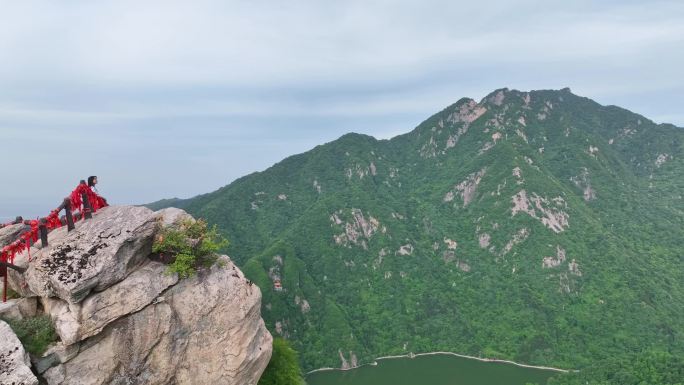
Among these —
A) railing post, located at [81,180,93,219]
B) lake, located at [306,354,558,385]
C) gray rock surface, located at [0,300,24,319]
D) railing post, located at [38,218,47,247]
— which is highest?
railing post, located at [81,180,93,219]

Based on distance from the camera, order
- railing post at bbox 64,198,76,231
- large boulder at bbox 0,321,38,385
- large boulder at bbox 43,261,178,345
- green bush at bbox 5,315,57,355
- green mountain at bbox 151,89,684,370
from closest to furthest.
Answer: large boulder at bbox 0,321,38,385 → green bush at bbox 5,315,57,355 → large boulder at bbox 43,261,178,345 → railing post at bbox 64,198,76,231 → green mountain at bbox 151,89,684,370

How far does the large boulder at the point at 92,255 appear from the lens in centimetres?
1700

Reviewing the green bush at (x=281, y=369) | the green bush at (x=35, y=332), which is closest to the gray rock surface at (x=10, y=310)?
the green bush at (x=35, y=332)

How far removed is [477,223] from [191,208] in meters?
129

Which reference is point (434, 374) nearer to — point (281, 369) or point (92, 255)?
point (281, 369)

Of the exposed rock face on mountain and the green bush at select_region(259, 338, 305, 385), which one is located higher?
the exposed rock face on mountain

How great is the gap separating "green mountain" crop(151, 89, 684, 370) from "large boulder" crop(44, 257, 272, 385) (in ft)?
367

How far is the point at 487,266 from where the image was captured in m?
164

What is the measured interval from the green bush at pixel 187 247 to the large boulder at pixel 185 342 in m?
0.57

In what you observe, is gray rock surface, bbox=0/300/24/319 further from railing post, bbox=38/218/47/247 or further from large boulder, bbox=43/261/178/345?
railing post, bbox=38/218/47/247

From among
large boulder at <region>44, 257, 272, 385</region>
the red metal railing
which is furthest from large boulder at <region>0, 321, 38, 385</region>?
the red metal railing

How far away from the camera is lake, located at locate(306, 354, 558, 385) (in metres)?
109

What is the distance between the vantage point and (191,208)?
19288cm

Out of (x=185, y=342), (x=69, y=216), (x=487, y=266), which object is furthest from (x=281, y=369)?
(x=487, y=266)
